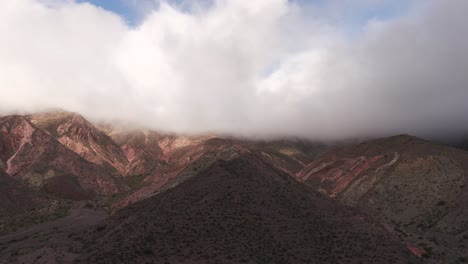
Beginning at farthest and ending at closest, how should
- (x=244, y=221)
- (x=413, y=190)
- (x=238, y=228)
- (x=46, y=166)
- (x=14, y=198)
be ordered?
(x=46, y=166), (x=14, y=198), (x=413, y=190), (x=244, y=221), (x=238, y=228)

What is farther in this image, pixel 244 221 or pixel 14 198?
pixel 14 198

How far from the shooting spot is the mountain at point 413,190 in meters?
72.2

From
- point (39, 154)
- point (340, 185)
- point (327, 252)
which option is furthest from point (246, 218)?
point (39, 154)

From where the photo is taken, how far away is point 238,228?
5438 cm

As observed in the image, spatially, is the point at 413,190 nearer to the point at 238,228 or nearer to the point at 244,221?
the point at 244,221

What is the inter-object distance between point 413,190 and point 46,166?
358 feet

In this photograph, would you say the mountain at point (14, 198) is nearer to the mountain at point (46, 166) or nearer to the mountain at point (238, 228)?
the mountain at point (46, 166)

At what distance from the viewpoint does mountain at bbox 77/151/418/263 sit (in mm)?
48875

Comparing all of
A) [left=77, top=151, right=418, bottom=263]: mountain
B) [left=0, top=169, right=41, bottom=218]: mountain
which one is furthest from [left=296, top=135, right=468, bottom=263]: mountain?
[left=0, top=169, right=41, bottom=218]: mountain

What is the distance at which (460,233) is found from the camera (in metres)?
77.1

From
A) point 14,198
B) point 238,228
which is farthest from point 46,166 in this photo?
point 238,228

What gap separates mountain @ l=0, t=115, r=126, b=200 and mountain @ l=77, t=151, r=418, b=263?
77.3 meters

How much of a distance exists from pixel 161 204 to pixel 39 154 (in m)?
102

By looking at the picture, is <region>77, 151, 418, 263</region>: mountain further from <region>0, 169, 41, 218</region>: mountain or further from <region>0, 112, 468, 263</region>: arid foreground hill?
<region>0, 169, 41, 218</region>: mountain
